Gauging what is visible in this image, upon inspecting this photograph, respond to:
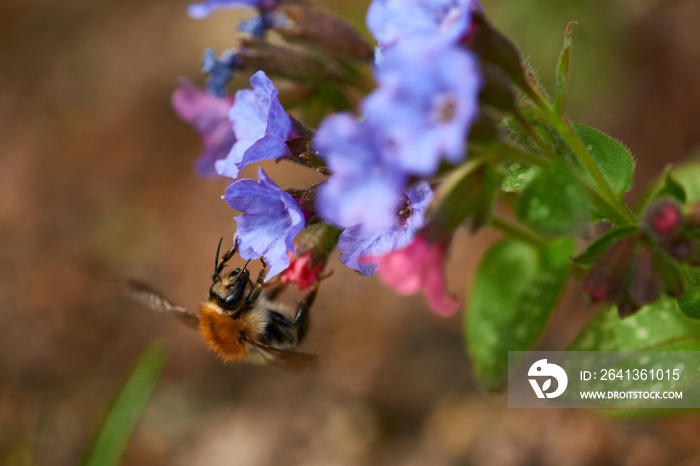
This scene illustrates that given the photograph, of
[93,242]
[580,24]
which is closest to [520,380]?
[580,24]

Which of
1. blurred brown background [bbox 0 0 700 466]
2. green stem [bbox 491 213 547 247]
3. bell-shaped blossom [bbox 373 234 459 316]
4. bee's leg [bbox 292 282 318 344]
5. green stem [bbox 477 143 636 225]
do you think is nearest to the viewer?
bell-shaped blossom [bbox 373 234 459 316]

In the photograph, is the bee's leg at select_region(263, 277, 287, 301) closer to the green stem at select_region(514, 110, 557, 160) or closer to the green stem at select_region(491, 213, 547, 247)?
the green stem at select_region(491, 213, 547, 247)

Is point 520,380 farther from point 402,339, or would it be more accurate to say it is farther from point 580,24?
point 580,24

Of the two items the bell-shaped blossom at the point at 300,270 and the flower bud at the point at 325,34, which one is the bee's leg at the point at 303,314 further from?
the flower bud at the point at 325,34

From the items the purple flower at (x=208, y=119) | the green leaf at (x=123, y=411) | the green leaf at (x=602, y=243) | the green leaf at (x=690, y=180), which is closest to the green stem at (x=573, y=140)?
the green leaf at (x=602, y=243)

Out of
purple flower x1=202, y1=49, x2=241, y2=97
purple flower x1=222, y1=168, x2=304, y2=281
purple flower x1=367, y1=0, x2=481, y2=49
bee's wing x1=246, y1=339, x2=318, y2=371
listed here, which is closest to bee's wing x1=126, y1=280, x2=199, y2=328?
bee's wing x1=246, y1=339, x2=318, y2=371

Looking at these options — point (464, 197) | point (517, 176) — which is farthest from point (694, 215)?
point (464, 197)
